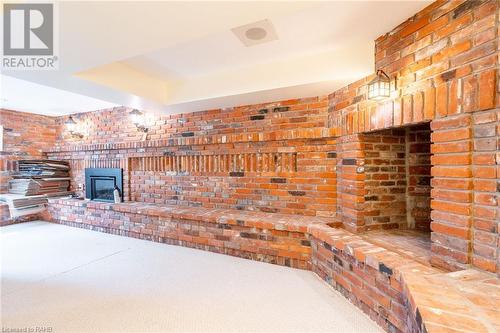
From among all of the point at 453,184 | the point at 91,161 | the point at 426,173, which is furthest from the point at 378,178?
the point at 91,161

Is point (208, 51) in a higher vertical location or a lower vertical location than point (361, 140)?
higher

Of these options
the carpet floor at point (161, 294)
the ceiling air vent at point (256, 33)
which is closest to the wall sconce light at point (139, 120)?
the carpet floor at point (161, 294)

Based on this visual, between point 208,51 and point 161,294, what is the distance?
240 centimetres

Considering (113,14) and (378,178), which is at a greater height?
(113,14)

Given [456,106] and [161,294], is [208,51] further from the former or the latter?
[161,294]

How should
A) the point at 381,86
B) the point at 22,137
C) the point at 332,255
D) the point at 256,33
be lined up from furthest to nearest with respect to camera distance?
the point at 22,137, the point at 332,255, the point at 256,33, the point at 381,86

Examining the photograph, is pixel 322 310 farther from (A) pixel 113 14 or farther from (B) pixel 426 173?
(A) pixel 113 14

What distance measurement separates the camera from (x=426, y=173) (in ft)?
8.30

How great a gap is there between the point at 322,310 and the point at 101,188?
14.8ft

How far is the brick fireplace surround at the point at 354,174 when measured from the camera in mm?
1385

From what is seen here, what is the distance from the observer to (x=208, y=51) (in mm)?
2461

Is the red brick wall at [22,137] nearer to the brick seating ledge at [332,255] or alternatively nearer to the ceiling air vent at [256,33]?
the brick seating ledge at [332,255]

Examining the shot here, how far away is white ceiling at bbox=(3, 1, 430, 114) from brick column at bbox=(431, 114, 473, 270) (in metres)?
0.92

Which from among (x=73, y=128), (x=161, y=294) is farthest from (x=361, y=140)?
(x=73, y=128)
